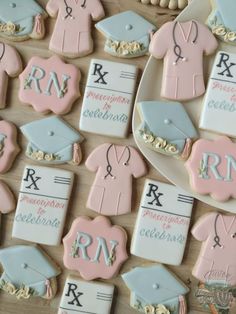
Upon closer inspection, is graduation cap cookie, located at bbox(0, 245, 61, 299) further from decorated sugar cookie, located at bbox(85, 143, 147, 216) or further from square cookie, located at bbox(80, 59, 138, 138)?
square cookie, located at bbox(80, 59, 138, 138)

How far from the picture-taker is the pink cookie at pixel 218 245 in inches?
36.1

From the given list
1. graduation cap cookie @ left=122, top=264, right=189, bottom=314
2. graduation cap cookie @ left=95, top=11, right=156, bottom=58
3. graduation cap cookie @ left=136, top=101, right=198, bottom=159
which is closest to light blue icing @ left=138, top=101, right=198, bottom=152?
graduation cap cookie @ left=136, top=101, right=198, bottom=159

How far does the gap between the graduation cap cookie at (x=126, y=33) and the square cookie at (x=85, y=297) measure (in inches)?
18.5

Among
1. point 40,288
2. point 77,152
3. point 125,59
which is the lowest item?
point 40,288

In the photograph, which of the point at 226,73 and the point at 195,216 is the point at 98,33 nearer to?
the point at 226,73

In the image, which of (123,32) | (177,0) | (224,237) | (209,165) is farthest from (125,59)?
(224,237)

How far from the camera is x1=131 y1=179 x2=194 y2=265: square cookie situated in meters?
0.93

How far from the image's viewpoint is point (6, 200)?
96cm

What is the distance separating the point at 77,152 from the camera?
0.95 meters

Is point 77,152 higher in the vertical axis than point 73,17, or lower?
lower

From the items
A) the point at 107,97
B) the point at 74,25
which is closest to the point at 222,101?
the point at 107,97

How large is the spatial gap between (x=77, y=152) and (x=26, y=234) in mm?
199

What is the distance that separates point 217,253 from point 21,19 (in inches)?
24.3

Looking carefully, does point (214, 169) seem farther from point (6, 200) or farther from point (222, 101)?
point (6, 200)
